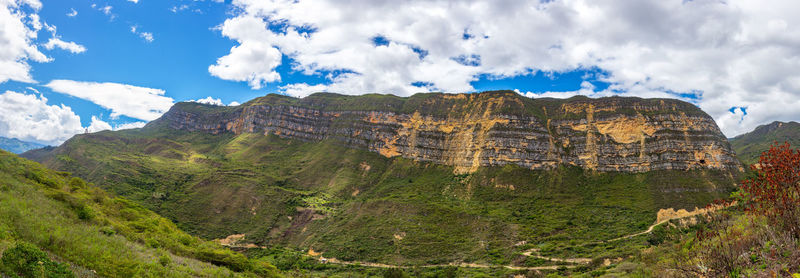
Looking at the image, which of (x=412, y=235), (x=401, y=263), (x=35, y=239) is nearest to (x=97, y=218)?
(x=35, y=239)

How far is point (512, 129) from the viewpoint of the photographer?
384 ft

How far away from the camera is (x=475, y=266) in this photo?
188 ft

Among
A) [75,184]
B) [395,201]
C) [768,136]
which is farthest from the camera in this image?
A: [768,136]

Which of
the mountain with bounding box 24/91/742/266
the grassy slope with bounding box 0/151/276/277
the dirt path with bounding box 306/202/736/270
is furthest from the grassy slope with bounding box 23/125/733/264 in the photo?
the grassy slope with bounding box 0/151/276/277

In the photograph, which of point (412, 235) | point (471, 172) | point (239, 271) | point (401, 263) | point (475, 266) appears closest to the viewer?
point (239, 271)

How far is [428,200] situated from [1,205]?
8384cm

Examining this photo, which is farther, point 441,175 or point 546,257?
point 441,175

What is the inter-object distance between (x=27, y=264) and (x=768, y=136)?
754 ft

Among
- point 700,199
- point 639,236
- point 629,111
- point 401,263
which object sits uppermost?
point 629,111

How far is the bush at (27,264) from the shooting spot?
33.4 ft

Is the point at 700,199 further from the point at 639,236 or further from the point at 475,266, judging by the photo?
the point at 475,266

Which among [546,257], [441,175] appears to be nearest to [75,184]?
[546,257]

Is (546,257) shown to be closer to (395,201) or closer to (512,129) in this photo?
(395,201)

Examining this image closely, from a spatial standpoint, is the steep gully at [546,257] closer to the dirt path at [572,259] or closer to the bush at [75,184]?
the dirt path at [572,259]
